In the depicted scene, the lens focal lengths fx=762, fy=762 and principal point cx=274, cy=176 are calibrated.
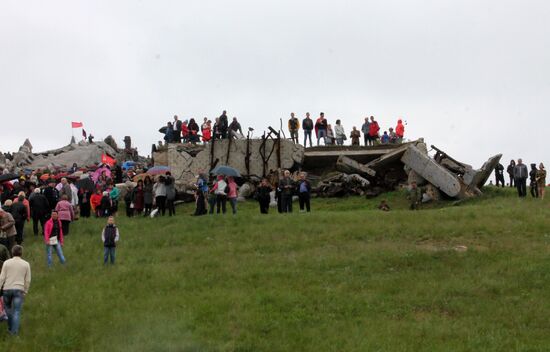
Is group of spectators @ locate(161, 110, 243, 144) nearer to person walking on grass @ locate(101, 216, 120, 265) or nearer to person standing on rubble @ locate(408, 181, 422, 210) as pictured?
person standing on rubble @ locate(408, 181, 422, 210)

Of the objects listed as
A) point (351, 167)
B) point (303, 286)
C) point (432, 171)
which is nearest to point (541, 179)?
point (432, 171)

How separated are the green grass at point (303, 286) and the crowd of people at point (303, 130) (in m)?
12.2

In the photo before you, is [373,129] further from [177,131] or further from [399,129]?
[177,131]

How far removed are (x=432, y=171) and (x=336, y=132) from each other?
7325 mm

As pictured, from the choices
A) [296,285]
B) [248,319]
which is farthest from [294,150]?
[248,319]

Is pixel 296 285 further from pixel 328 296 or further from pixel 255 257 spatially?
pixel 255 257

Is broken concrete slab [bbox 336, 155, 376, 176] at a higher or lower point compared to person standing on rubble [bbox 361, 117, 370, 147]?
lower

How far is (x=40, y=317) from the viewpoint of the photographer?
1478 cm

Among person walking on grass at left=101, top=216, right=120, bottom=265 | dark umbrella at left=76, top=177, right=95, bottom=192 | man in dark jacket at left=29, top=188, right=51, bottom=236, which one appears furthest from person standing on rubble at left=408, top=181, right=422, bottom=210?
person walking on grass at left=101, top=216, right=120, bottom=265

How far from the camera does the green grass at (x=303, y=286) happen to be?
13367mm

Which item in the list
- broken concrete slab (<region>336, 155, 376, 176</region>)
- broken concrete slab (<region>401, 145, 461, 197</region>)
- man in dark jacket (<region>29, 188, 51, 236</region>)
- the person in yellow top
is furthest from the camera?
the person in yellow top

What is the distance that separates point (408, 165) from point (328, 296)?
17.4 metres

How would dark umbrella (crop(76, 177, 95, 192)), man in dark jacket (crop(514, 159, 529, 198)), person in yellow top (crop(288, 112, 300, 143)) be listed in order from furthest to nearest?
person in yellow top (crop(288, 112, 300, 143)) → man in dark jacket (crop(514, 159, 529, 198)) → dark umbrella (crop(76, 177, 95, 192))

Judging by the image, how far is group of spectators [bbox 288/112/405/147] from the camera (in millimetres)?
36188
